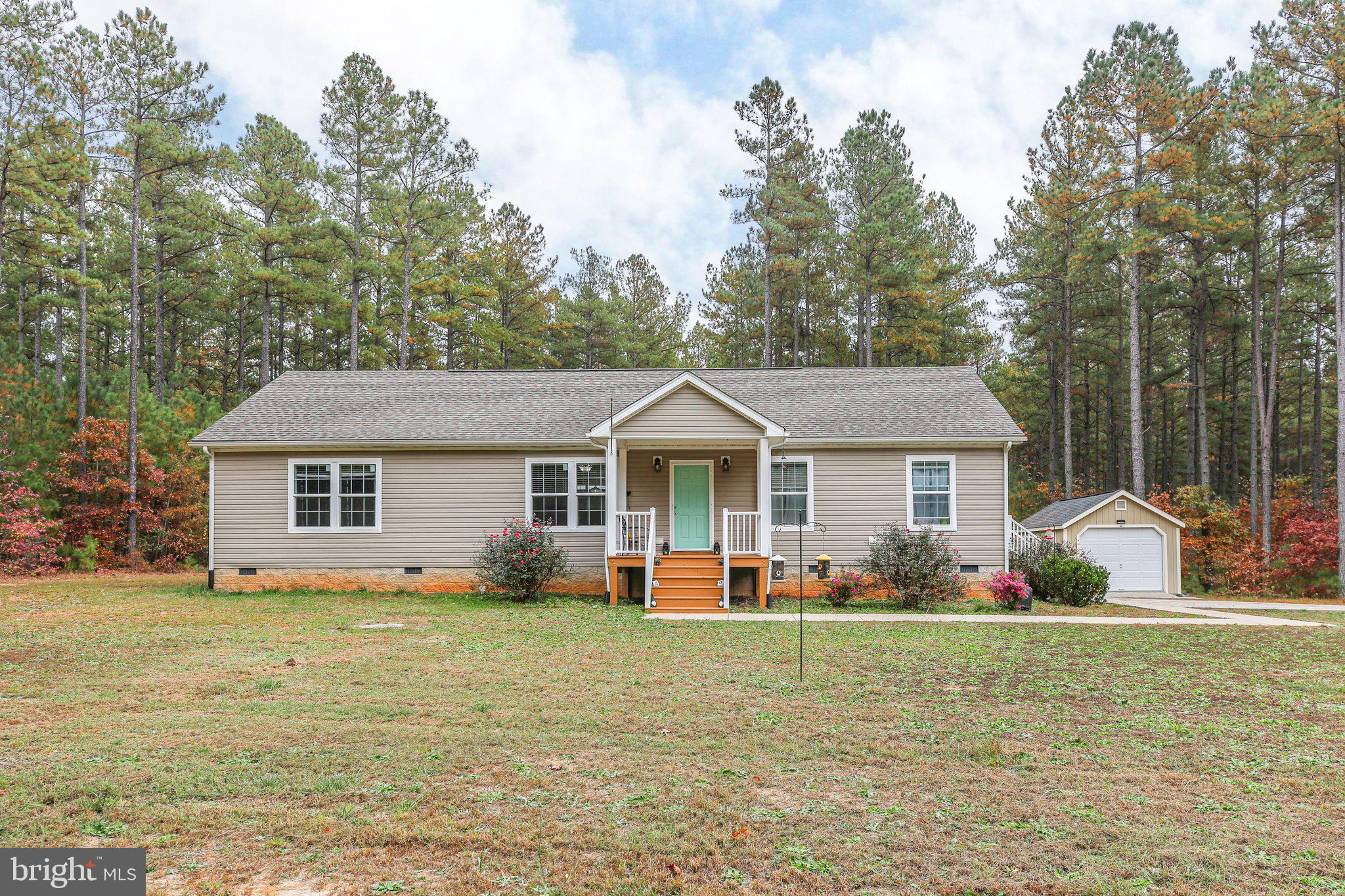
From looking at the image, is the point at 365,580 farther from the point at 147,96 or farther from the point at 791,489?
the point at 147,96

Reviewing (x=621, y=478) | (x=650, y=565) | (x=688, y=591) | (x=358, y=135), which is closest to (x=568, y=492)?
(x=621, y=478)

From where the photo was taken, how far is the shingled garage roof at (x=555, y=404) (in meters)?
15.5

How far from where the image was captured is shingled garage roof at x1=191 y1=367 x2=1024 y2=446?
612 inches

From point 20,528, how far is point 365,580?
890 centimetres

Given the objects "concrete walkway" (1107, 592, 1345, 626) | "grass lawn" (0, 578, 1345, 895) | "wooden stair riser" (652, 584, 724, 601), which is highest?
"grass lawn" (0, 578, 1345, 895)

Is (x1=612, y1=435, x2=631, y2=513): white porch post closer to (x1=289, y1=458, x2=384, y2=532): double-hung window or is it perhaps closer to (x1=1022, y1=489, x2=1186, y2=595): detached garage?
(x1=289, y1=458, x2=384, y2=532): double-hung window

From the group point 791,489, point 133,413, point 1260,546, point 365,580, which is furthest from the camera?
point 1260,546

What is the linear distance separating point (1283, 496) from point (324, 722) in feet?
96.5

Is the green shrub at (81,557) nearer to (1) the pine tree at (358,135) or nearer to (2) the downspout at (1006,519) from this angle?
(1) the pine tree at (358,135)

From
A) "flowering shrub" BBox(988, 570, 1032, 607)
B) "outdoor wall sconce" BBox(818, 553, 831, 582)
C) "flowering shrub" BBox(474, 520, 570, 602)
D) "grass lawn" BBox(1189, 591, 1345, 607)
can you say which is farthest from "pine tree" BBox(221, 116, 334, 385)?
"grass lawn" BBox(1189, 591, 1345, 607)

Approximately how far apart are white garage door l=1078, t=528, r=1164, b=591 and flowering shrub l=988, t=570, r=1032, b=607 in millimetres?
6075

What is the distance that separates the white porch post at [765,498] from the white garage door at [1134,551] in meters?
9.88

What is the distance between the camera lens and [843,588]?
46.9ft

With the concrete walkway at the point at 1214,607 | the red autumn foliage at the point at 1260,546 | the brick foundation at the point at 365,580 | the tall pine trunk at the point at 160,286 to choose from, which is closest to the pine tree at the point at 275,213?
the tall pine trunk at the point at 160,286
